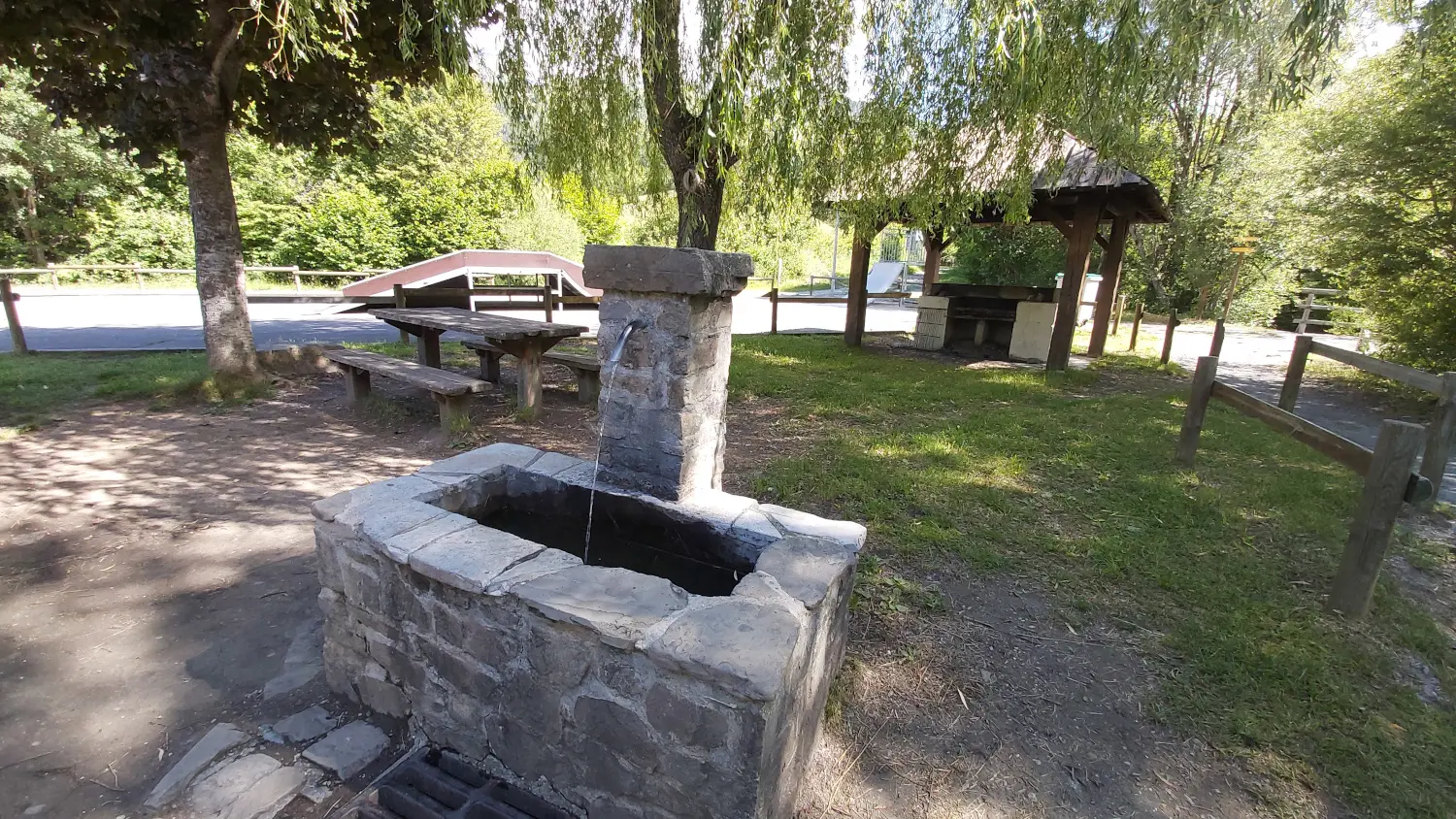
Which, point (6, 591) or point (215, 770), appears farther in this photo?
point (6, 591)

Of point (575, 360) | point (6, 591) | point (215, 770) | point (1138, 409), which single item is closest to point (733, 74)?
point (575, 360)

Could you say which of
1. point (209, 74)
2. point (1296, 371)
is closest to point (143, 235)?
point (209, 74)

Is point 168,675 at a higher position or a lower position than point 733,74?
lower

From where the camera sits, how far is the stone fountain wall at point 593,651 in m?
1.50

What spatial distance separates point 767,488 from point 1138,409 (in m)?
4.41

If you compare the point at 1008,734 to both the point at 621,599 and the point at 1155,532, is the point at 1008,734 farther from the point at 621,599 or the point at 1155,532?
the point at 1155,532

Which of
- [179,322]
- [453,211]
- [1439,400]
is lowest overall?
[179,322]

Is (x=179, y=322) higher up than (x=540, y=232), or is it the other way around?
(x=540, y=232)

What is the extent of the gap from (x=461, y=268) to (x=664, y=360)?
316 inches

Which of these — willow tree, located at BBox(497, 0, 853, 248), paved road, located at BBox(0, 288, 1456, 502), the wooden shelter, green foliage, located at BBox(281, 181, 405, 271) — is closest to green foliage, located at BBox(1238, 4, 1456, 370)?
paved road, located at BBox(0, 288, 1456, 502)

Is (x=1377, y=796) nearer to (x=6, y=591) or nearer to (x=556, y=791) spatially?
(x=556, y=791)

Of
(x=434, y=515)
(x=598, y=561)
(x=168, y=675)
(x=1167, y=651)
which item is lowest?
(x=168, y=675)

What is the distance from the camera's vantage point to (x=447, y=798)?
1.80m

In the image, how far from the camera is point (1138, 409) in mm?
6125
